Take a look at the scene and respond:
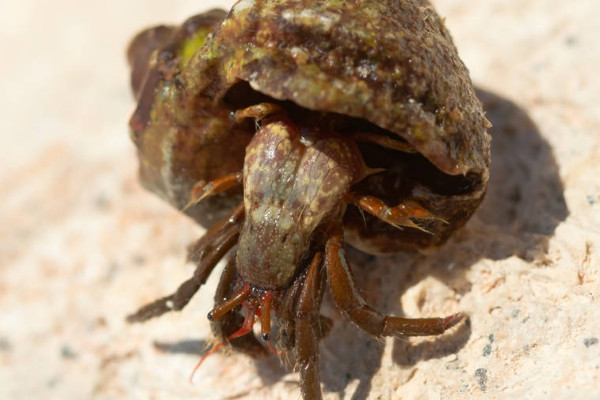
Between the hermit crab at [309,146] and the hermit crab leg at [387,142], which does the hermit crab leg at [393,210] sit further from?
the hermit crab leg at [387,142]

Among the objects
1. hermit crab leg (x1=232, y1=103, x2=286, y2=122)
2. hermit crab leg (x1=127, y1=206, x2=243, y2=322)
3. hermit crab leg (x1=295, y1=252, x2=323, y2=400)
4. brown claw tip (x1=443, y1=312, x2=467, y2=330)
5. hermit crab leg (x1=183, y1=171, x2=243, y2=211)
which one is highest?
hermit crab leg (x1=232, y1=103, x2=286, y2=122)

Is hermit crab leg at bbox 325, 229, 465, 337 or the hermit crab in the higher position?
the hermit crab

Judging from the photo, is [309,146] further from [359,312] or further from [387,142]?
[359,312]

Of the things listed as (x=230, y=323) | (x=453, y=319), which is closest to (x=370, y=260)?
(x=453, y=319)

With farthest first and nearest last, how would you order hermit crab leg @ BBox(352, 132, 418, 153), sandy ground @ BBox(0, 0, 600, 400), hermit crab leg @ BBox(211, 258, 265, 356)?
1. hermit crab leg @ BBox(211, 258, 265, 356)
2. sandy ground @ BBox(0, 0, 600, 400)
3. hermit crab leg @ BBox(352, 132, 418, 153)

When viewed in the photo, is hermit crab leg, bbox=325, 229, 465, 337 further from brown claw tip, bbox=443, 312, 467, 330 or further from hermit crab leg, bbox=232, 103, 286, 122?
hermit crab leg, bbox=232, 103, 286, 122

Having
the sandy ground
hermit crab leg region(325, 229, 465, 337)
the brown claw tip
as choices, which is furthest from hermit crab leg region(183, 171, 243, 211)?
the brown claw tip

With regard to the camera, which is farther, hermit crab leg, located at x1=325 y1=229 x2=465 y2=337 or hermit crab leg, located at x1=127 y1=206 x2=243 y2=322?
hermit crab leg, located at x1=127 y1=206 x2=243 y2=322
